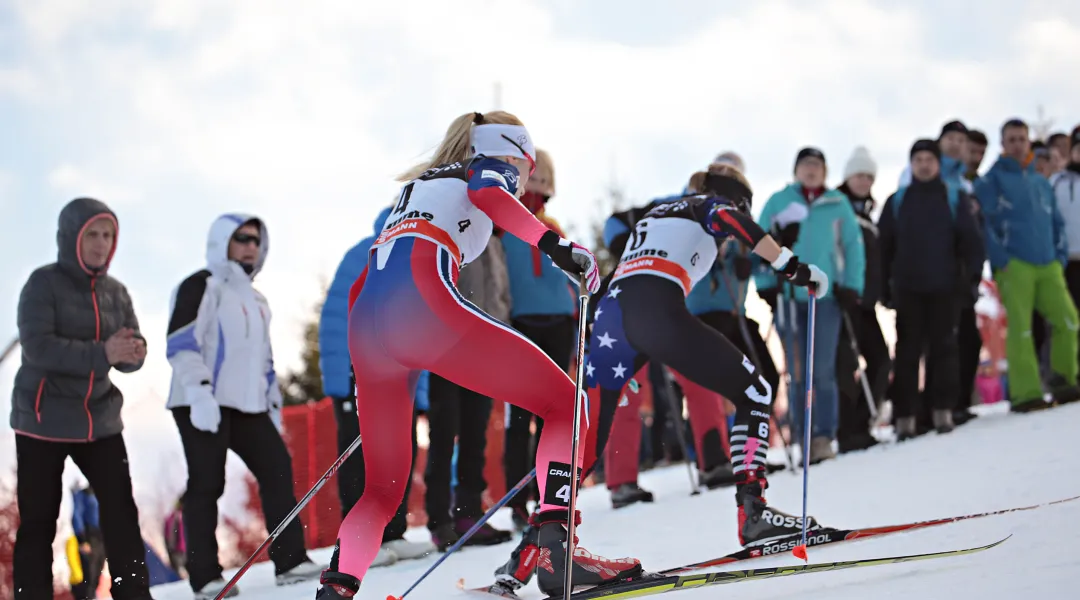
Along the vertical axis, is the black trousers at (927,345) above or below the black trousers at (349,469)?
above

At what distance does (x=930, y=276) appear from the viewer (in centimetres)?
792

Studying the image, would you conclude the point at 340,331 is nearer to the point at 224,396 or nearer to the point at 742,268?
the point at 224,396

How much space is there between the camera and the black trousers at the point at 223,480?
16.7 feet

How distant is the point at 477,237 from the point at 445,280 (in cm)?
32

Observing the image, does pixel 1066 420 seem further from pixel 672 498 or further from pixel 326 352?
pixel 326 352

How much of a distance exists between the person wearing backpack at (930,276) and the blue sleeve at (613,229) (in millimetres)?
2597

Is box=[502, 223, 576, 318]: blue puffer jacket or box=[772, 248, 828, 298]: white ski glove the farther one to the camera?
box=[502, 223, 576, 318]: blue puffer jacket

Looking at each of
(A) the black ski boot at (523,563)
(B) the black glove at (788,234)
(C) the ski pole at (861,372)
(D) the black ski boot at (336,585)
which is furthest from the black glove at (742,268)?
(D) the black ski boot at (336,585)

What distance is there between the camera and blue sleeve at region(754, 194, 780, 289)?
797 centimetres

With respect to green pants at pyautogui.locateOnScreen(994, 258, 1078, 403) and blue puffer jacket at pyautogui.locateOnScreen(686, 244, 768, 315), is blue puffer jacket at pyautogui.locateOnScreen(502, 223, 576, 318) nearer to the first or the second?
blue puffer jacket at pyautogui.locateOnScreen(686, 244, 768, 315)

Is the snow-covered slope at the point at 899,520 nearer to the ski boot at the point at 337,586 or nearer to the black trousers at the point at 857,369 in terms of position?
the black trousers at the point at 857,369

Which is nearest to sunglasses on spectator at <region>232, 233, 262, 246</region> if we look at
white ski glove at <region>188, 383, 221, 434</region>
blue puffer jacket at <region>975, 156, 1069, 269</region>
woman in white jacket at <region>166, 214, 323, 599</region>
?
woman in white jacket at <region>166, 214, 323, 599</region>

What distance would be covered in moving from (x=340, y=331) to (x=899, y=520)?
10.1ft

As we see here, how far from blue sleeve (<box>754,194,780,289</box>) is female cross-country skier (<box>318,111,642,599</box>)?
4.51 m
